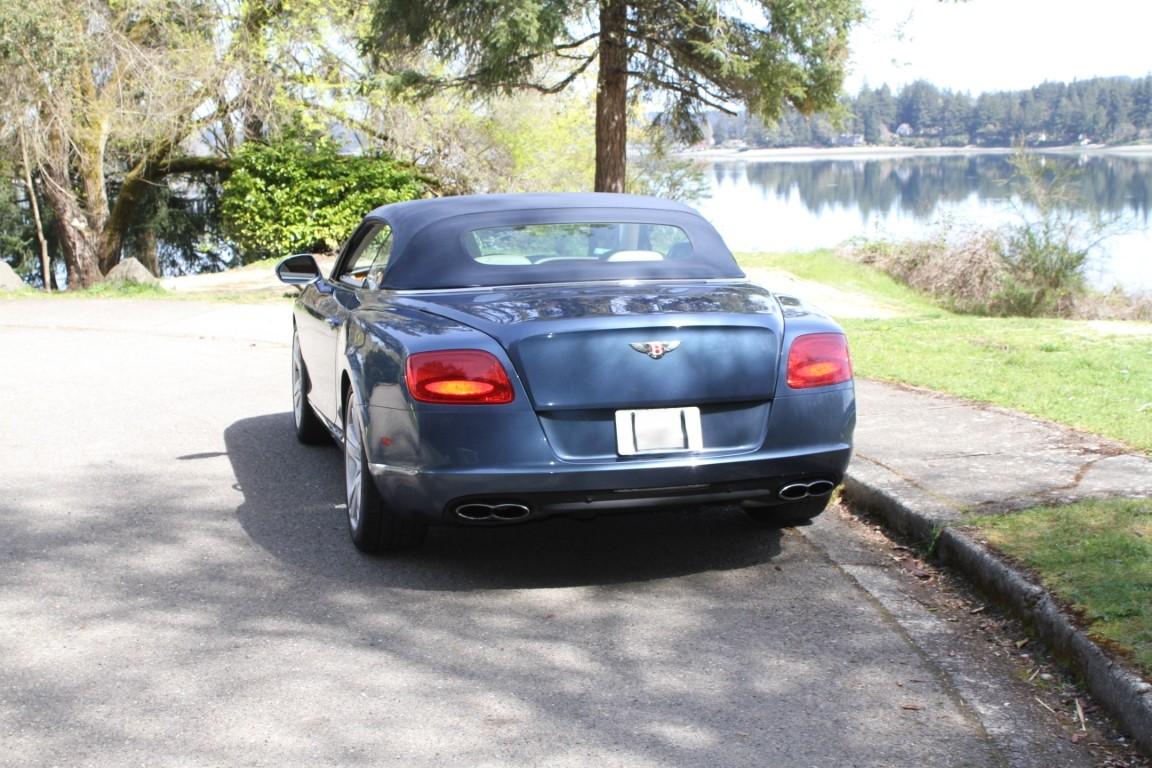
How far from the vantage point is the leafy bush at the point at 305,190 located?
25.1m

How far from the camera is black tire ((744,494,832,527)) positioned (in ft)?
19.3

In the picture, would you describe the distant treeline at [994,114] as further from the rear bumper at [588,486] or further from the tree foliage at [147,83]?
the rear bumper at [588,486]

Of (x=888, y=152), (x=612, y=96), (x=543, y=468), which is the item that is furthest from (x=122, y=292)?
(x=888, y=152)

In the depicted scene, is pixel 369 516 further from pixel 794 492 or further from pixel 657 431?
pixel 794 492

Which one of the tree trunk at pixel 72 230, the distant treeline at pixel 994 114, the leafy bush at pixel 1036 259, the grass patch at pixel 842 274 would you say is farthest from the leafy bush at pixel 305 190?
the leafy bush at pixel 1036 259

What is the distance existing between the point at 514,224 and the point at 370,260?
88 centimetres

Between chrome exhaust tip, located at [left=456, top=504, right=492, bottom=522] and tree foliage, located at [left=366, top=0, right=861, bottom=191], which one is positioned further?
tree foliage, located at [left=366, top=0, right=861, bottom=191]

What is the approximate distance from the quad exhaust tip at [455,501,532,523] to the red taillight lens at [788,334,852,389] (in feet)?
3.72

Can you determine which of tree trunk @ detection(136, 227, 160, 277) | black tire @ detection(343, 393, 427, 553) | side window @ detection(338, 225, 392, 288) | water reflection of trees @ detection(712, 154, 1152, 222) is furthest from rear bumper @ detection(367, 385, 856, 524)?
tree trunk @ detection(136, 227, 160, 277)

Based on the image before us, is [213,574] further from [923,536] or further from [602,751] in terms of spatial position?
[923,536]

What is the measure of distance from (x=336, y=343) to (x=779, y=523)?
2.21 meters

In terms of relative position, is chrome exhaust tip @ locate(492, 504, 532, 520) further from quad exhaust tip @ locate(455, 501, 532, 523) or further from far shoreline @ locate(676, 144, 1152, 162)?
far shoreline @ locate(676, 144, 1152, 162)

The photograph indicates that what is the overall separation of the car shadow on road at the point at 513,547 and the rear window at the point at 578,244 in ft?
3.81

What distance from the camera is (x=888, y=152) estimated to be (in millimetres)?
51969
